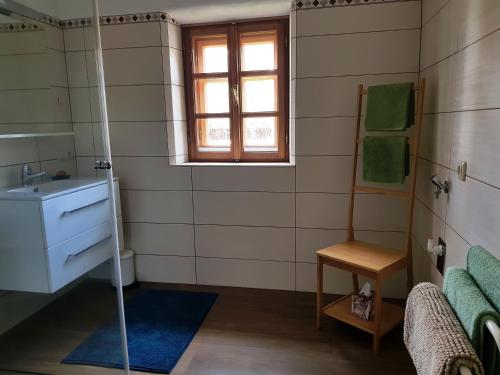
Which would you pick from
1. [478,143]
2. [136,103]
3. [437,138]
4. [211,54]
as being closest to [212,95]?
[211,54]

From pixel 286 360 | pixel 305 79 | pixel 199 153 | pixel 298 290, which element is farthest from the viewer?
pixel 199 153

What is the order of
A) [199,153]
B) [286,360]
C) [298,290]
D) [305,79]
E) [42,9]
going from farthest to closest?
[199,153], [298,290], [305,79], [42,9], [286,360]

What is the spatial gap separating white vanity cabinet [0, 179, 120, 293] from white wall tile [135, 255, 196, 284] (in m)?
0.76

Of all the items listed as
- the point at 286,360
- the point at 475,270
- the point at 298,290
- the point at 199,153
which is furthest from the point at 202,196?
the point at 475,270

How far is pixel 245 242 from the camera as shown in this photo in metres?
2.75

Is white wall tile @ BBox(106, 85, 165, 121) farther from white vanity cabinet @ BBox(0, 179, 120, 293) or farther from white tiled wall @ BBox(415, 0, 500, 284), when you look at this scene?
white tiled wall @ BBox(415, 0, 500, 284)

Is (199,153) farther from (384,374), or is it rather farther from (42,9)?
(384,374)

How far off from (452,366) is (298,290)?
1917 millimetres

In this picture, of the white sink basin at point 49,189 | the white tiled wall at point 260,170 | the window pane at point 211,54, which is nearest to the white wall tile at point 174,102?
the white tiled wall at point 260,170

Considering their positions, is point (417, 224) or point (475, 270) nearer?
point (475, 270)

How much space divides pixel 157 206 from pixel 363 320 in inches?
65.5

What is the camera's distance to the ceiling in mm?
2461

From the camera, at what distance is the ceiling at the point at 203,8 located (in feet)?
8.07

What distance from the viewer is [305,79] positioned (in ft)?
8.07
